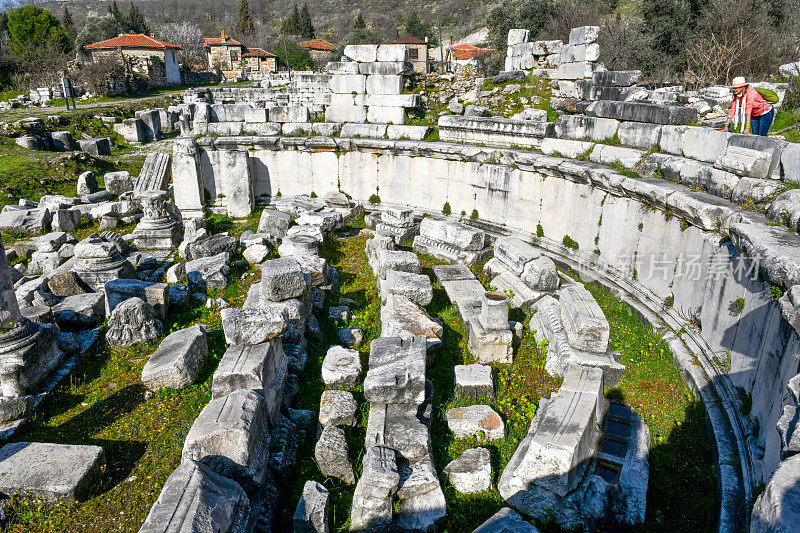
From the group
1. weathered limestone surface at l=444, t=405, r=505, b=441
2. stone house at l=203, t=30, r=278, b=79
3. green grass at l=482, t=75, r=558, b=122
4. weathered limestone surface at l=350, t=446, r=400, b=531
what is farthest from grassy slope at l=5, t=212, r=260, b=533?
stone house at l=203, t=30, r=278, b=79

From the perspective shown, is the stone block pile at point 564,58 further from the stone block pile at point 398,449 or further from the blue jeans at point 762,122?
the stone block pile at point 398,449

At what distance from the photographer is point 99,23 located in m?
43.4

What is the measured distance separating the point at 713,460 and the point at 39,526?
561 centimetres

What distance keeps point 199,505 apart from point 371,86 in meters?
10.4

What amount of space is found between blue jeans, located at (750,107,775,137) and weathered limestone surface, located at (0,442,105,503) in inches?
366

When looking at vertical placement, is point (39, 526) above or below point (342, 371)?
below

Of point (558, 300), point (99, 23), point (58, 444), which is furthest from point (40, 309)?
point (99, 23)

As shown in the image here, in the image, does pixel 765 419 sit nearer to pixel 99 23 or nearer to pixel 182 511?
pixel 182 511

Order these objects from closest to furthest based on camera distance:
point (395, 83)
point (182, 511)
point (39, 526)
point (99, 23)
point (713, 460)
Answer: point (182, 511), point (39, 526), point (713, 460), point (395, 83), point (99, 23)

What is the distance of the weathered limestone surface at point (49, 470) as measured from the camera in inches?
160

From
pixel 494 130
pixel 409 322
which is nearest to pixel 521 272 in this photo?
pixel 409 322

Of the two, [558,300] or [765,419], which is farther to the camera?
[558,300]

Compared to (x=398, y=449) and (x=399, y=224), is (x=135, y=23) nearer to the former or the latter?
(x=399, y=224)

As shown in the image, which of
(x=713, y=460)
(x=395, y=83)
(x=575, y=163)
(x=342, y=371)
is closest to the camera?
(x=713, y=460)
